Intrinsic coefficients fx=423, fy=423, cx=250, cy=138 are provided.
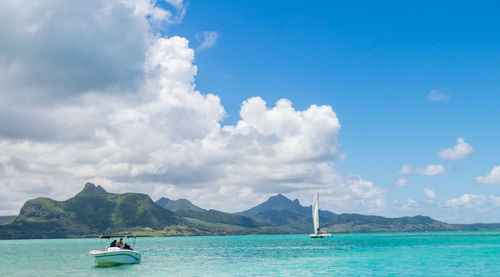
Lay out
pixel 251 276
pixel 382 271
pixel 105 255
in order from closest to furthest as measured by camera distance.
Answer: pixel 251 276, pixel 382 271, pixel 105 255

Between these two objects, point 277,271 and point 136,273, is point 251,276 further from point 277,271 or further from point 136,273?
point 136,273

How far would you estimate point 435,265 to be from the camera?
286 feet

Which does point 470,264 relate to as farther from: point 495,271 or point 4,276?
point 4,276

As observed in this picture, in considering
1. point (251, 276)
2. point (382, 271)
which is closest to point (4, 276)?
point (251, 276)

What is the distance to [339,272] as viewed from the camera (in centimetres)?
7806

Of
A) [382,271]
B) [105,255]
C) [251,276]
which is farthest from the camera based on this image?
[105,255]

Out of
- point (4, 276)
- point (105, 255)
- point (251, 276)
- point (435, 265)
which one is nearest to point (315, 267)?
point (251, 276)

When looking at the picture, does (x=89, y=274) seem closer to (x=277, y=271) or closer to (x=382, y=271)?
(x=277, y=271)

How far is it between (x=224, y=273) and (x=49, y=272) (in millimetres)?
34711

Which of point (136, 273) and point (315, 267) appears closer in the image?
point (136, 273)

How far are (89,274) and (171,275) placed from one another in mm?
15608

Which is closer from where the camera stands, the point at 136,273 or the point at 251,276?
the point at 251,276

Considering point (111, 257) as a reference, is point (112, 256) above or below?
above

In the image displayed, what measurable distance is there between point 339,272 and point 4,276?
6227 centimetres
